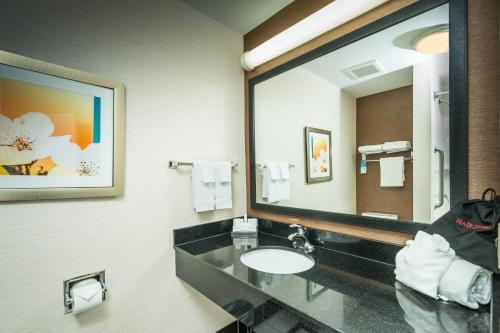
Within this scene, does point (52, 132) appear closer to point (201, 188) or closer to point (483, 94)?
point (201, 188)

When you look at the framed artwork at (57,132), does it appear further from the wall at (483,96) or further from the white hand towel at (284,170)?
the wall at (483,96)

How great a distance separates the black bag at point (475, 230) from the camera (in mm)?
702

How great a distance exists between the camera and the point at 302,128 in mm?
1520

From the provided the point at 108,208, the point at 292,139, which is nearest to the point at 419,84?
the point at 292,139

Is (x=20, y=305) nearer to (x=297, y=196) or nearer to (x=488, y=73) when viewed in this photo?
(x=297, y=196)

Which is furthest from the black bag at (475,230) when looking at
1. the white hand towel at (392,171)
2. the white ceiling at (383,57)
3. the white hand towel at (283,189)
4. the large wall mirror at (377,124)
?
the white hand towel at (283,189)

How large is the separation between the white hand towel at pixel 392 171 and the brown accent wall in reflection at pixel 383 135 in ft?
0.05

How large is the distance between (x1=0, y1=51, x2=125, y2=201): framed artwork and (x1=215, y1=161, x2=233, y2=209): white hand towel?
1.95ft

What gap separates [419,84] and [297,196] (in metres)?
0.88

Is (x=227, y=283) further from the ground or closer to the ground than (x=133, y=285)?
further from the ground

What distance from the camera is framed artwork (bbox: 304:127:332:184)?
139 cm

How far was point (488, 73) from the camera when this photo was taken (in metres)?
0.85

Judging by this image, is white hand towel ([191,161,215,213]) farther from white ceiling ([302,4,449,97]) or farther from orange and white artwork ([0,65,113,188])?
white ceiling ([302,4,449,97])

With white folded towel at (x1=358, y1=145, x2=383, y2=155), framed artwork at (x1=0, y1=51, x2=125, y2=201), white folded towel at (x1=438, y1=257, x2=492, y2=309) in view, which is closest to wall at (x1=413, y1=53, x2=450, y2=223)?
white folded towel at (x1=358, y1=145, x2=383, y2=155)
